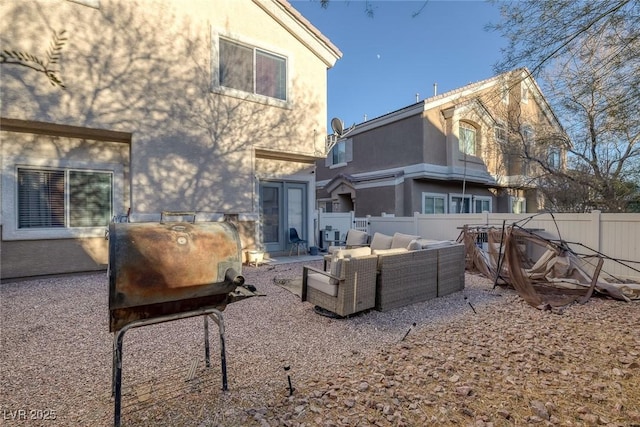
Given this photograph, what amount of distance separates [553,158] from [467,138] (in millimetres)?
3612

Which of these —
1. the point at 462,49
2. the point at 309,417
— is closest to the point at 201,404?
the point at 309,417

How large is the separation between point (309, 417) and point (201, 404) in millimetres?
880

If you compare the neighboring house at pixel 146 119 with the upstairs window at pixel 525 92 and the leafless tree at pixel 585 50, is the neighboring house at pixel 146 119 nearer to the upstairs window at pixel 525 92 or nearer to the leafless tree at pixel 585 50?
the upstairs window at pixel 525 92

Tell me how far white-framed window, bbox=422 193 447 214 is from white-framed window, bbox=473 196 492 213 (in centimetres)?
221

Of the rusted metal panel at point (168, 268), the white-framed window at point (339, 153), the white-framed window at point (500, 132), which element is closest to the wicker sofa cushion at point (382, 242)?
the rusted metal panel at point (168, 268)

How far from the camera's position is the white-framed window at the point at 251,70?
Answer: 326 inches

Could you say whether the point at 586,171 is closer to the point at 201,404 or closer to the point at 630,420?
the point at 630,420

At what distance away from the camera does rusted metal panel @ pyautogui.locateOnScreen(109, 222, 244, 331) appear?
2166mm

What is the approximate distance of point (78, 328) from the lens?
4.17 metres

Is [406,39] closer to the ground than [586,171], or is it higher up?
higher up

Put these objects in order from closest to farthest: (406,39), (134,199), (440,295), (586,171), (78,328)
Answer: (78,328) → (440,295) → (406,39) → (134,199) → (586,171)

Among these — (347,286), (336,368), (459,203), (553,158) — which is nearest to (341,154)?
(459,203)

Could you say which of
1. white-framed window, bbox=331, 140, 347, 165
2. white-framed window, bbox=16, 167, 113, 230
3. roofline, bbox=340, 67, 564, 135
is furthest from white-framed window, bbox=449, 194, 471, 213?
white-framed window, bbox=16, 167, 113, 230

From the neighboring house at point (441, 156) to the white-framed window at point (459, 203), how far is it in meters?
0.05
